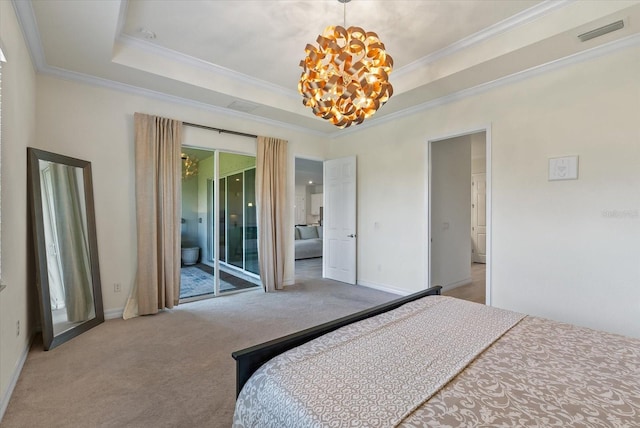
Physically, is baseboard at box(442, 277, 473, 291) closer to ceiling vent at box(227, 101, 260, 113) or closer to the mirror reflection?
ceiling vent at box(227, 101, 260, 113)

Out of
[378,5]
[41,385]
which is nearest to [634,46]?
[378,5]

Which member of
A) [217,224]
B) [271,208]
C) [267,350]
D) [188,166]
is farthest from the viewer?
[271,208]

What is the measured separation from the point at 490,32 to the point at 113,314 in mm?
5096

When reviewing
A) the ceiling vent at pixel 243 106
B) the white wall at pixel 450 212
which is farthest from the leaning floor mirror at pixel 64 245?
the white wall at pixel 450 212

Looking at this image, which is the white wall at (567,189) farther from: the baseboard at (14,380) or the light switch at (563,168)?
the baseboard at (14,380)

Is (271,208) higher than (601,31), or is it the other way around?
(601,31)

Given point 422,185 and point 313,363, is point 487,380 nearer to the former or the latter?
point 313,363

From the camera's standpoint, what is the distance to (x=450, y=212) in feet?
16.4

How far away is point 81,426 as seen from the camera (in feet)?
5.68

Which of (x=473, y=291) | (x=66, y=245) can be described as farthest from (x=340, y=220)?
(x=66, y=245)

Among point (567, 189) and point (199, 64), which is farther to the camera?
point (199, 64)

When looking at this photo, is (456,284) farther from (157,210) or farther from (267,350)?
(157,210)

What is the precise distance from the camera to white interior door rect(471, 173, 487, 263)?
24.4ft

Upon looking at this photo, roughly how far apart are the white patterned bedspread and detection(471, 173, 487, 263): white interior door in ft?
20.9
